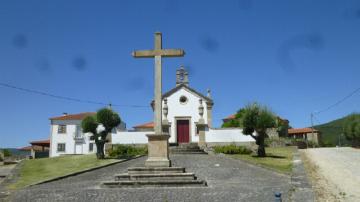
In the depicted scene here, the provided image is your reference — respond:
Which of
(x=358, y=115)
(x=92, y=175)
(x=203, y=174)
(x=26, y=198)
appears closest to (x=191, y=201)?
(x=26, y=198)

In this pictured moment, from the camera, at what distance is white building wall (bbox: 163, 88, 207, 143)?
118 feet

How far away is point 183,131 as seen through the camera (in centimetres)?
3609

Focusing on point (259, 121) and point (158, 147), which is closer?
point (158, 147)

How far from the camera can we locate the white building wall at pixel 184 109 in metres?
36.0

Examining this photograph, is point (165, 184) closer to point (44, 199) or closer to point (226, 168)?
point (44, 199)

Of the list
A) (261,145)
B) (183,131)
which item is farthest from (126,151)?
(261,145)

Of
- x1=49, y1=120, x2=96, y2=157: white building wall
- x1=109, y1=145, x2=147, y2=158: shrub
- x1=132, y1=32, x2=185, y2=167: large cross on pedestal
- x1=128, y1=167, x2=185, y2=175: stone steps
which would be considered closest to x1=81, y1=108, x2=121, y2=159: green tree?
x1=109, y1=145, x2=147, y2=158: shrub

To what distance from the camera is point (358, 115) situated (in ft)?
143

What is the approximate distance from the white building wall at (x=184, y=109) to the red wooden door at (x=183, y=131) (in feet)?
1.31

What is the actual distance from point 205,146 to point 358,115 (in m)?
22.0

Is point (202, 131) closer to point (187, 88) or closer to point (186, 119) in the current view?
point (186, 119)

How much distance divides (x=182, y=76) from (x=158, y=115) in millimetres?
25263

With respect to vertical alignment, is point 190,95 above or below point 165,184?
above

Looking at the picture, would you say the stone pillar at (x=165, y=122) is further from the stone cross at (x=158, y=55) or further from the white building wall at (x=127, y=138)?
the stone cross at (x=158, y=55)
